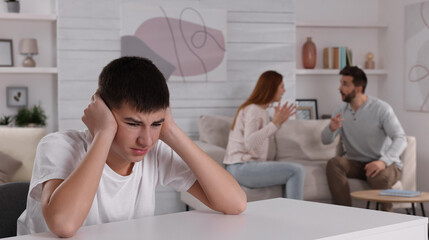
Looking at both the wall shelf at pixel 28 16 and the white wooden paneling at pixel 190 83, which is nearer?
the wall shelf at pixel 28 16

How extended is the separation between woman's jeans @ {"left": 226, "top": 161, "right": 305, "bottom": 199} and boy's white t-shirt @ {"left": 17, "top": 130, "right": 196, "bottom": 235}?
2354 mm

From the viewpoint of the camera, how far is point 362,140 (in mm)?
4629

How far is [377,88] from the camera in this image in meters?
6.05

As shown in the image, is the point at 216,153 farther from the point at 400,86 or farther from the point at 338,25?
the point at 400,86

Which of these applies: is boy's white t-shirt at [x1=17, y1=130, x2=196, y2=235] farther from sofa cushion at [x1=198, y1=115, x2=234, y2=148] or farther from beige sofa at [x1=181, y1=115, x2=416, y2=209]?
sofa cushion at [x1=198, y1=115, x2=234, y2=148]

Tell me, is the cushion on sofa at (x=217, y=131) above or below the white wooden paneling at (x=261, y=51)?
below

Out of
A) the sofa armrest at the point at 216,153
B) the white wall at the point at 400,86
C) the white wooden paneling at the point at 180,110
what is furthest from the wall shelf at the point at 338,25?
the sofa armrest at the point at 216,153

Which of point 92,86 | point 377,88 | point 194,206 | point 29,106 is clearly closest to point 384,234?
point 194,206

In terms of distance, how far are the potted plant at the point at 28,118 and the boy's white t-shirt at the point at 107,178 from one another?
138 inches

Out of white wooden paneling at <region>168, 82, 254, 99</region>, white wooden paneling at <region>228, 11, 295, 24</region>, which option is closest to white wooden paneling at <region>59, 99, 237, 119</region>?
white wooden paneling at <region>168, 82, 254, 99</region>

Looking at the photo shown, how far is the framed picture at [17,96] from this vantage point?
16.4ft

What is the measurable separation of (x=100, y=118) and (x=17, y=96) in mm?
3850

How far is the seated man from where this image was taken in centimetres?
436

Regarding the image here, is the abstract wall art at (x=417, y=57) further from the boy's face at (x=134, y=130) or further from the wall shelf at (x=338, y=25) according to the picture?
the boy's face at (x=134, y=130)
